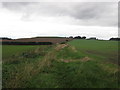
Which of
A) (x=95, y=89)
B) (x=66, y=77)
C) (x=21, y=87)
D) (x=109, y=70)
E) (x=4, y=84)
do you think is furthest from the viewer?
(x=109, y=70)

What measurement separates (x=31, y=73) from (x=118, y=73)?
24.1ft

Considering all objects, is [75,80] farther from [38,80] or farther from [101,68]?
[101,68]

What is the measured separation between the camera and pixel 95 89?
32.4 ft

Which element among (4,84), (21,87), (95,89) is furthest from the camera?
(4,84)

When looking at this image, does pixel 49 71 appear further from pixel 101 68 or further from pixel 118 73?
pixel 118 73

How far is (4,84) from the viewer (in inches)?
451

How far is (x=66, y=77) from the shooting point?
12453 millimetres

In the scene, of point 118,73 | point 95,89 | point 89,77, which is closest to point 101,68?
point 118,73

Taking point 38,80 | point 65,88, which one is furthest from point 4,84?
point 65,88

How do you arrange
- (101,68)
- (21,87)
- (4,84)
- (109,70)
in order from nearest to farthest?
(21,87) → (4,84) → (109,70) → (101,68)

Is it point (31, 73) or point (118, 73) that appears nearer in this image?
point (118, 73)

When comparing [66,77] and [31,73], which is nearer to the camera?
[66,77]

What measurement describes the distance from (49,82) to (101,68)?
545cm

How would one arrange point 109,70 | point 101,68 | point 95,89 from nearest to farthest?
point 95,89 → point 109,70 → point 101,68
